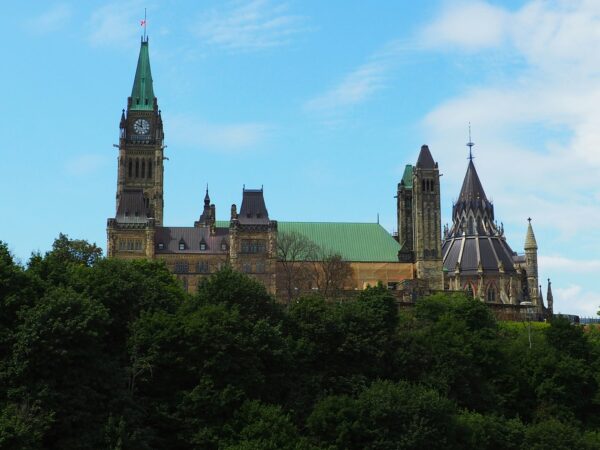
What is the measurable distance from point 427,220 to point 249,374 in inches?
3141

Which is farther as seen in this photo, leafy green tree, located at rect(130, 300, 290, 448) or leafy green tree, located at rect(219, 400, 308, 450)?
leafy green tree, located at rect(130, 300, 290, 448)

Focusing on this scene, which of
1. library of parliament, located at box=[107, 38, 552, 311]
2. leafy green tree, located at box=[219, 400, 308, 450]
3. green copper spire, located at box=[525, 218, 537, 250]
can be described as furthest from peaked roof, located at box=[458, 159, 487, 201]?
leafy green tree, located at box=[219, 400, 308, 450]

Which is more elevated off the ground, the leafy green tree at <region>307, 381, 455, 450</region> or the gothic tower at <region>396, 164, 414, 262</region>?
the gothic tower at <region>396, 164, 414, 262</region>

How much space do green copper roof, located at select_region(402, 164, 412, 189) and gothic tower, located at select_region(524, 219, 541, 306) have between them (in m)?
22.5

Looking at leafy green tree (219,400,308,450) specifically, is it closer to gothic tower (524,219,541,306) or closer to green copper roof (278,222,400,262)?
green copper roof (278,222,400,262)

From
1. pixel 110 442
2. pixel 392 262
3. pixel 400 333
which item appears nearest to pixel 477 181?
pixel 392 262

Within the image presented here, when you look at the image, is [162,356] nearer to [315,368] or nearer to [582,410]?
[315,368]

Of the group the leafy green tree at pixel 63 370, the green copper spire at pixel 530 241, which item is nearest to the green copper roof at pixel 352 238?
the green copper spire at pixel 530 241

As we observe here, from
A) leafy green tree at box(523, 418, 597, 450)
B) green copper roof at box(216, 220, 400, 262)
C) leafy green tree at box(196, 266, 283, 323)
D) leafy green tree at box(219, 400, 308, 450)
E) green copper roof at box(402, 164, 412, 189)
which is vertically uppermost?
green copper roof at box(402, 164, 412, 189)

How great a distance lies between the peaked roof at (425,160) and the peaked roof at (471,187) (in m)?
20.3

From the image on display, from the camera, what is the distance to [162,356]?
172 ft

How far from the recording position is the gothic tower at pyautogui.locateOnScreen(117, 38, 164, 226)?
453ft

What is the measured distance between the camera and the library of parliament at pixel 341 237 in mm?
121625

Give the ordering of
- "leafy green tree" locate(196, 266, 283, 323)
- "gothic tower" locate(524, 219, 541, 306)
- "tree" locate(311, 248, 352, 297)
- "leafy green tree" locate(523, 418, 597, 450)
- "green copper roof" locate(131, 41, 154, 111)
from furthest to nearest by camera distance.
Result: "gothic tower" locate(524, 219, 541, 306)
"green copper roof" locate(131, 41, 154, 111)
"tree" locate(311, 248, 352, 297)
"leafy green tree" locate(196, 266, 283, 323)
"leafy green tree" locate(523, 418, 597, 450)
